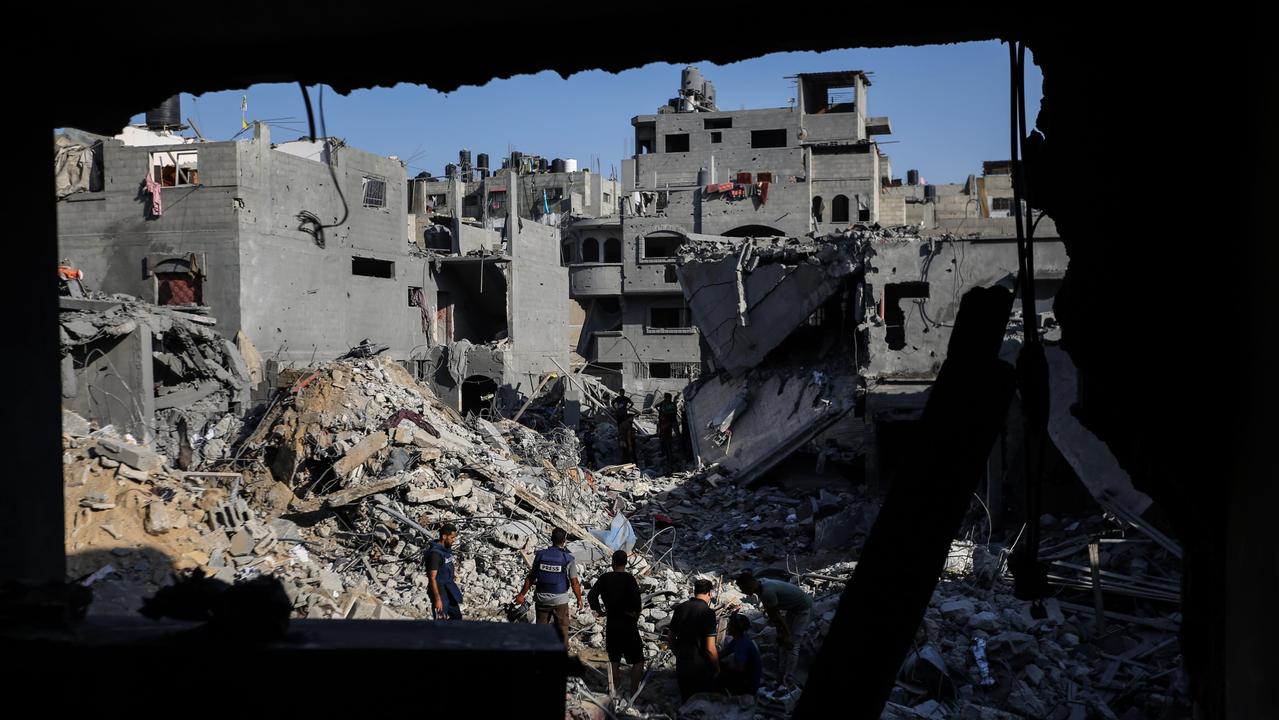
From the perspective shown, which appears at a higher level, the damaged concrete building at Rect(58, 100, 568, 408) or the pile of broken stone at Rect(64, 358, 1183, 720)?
the damaged concrete building at Rect(58, 100, 568, 408)

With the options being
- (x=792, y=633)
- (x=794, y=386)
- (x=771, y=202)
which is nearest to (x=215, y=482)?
(x=792, y=633)

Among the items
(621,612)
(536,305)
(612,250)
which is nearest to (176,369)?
(621,612)

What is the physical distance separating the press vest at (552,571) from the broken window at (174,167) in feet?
59.6

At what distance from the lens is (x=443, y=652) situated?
2123 mm

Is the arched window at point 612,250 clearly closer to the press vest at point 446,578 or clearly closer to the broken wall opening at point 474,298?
the broken wall opening at point 474,298

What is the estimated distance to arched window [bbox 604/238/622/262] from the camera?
45.7 meters

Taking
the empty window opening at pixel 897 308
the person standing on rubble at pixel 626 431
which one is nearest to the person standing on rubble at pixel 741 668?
the empty window opening at pixel 897 308

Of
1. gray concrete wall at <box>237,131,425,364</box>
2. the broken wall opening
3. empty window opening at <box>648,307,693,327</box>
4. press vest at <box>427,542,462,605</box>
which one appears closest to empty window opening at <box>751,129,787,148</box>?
empty window opening at <box>648,307,693,327</box>

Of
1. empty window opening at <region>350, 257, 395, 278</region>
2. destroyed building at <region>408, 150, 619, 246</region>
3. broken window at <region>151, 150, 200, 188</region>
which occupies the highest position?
destroyed building at <region>408, 150, 619, 246</region>

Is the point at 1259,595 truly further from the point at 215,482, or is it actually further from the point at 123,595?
the point at 215,482

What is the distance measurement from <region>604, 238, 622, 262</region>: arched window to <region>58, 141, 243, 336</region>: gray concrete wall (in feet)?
81.4

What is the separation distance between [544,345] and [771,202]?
1403 centimetres

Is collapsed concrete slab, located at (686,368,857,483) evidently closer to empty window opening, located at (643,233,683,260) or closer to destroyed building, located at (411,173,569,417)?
destroyed building, located at (411,173,569,417)

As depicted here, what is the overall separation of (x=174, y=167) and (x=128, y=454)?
1346 cm
